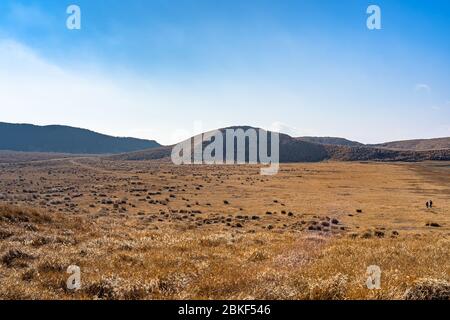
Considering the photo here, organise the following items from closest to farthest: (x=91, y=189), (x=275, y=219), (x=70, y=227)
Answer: (x=70, y=227) → (x=275, y=219) → (x=91, y=189)

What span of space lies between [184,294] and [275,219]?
110 ft

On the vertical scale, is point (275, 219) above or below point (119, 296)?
below

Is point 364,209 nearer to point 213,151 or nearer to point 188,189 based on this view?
point 188,189

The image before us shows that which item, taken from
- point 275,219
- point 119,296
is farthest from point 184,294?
point 275,219

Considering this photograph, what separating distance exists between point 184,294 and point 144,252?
5.94 meters

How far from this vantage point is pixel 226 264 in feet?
37.7

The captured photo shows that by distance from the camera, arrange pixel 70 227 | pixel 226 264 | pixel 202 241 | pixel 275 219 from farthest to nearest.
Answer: pixel 275 219, pixel 70 227, pixel 202 241, pixel 226 264

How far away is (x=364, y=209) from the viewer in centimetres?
4909

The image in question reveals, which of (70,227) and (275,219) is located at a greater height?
(70,227)

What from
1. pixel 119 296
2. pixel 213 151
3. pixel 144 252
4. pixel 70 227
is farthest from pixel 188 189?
pixel 213 151

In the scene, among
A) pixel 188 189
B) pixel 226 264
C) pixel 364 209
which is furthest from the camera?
pixel 188 189
